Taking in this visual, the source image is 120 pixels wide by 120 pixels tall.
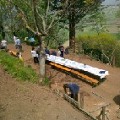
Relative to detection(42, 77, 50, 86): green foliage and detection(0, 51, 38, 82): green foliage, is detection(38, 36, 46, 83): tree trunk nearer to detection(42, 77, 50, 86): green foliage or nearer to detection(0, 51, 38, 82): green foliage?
detection(42, 77, 50, 86): green foliage

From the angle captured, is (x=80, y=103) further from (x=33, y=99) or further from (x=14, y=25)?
(x=14, y=25)

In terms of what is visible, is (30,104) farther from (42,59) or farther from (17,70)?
(42,59)

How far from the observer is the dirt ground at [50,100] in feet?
54.6

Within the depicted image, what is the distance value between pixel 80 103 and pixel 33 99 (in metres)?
2.55

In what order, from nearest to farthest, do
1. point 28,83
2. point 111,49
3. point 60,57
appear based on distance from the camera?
point 28,83
point 60,57
point 111,49

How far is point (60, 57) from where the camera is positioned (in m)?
26.8

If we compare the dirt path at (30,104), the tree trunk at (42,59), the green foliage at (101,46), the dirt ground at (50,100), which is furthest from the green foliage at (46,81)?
the green foliage at (101,46)

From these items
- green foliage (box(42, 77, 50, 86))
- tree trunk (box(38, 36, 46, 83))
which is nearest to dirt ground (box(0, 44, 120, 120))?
green foliage (box(42, 77, 50, 86))

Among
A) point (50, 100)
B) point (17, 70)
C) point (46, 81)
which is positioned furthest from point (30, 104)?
point (46, 81)

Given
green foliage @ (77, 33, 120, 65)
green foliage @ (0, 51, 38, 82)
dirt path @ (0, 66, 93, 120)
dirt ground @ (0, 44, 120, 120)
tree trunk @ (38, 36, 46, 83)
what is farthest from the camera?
green foliage @ (77, 33, 120, 65)

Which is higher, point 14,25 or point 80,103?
point 14,25

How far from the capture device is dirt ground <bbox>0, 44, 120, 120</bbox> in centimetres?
1666

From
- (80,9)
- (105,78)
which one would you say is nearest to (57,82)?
(105,78)

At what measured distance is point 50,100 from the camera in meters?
18.7
